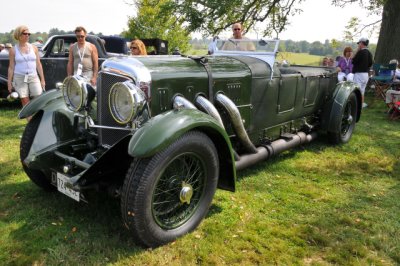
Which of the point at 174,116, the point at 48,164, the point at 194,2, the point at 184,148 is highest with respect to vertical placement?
the point at 194,2

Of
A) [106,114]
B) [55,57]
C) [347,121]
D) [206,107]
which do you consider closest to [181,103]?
[206,107]

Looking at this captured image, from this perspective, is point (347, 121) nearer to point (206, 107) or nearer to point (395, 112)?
point (395, 112)

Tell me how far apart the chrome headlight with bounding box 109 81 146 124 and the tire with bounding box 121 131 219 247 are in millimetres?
431

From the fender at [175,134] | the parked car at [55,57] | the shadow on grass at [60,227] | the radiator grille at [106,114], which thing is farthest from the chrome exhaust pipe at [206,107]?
the parked car at [55,57]

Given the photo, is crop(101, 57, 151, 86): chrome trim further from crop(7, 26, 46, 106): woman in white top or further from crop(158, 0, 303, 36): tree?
crop(158, 0, 303, 36): tree

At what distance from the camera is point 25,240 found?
2775 millimetres

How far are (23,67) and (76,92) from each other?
2568 mm

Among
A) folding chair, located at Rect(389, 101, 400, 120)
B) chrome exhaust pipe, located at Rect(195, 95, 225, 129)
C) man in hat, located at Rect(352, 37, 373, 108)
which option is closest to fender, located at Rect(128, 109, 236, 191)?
chrome exhaust pipe, located at Rect(195, 95, 225, 129)

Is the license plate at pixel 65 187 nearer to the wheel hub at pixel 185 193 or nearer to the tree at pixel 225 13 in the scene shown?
the wheel hub at pixel 185 193

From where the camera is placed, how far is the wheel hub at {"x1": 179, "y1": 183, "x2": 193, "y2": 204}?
277 cm

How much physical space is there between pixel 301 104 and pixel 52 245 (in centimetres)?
364

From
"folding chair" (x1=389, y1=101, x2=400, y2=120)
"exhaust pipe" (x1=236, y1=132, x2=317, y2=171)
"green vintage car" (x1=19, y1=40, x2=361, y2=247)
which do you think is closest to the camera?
"green vintage car" (x1=19, y1=40, x2=361, y2=247)

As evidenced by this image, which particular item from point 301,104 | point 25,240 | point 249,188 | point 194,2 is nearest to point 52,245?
point 25,240

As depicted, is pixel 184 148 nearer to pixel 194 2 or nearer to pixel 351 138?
pixel 351 138
